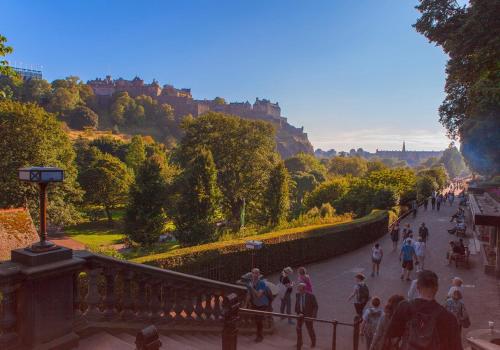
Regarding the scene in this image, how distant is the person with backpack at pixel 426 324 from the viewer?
3182 millimetres

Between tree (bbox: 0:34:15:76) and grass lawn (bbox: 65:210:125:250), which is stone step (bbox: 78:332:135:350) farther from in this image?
grass lawn (bbox: 65:210:125:250)

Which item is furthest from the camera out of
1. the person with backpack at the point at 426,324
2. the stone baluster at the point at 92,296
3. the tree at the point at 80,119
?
the tree at the point at 80,119

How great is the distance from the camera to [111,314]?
511 cm

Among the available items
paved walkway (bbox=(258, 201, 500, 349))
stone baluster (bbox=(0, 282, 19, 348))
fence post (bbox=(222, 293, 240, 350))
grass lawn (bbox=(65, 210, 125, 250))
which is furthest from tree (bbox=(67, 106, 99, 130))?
fence post (bbox=(222, 293, 240, 350))

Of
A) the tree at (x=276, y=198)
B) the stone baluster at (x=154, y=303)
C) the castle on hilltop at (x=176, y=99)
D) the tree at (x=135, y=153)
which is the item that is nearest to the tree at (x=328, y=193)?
the tree at (x=276, y=198)

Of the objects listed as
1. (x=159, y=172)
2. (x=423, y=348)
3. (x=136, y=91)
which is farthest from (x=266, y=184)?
(x=136, y=91)

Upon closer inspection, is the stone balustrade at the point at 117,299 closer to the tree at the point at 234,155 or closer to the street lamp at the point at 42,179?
the street lamp at the point at 42,179

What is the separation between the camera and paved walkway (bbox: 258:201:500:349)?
431 inches

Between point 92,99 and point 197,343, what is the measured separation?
143699mm

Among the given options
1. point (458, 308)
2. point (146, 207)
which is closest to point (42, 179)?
point (458, 308)

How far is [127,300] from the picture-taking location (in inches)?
208

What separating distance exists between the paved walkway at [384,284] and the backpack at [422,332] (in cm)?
657

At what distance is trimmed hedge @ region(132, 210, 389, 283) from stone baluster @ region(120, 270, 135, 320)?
656 cm

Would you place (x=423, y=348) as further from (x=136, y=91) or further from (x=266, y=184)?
(x=136, y=91)
